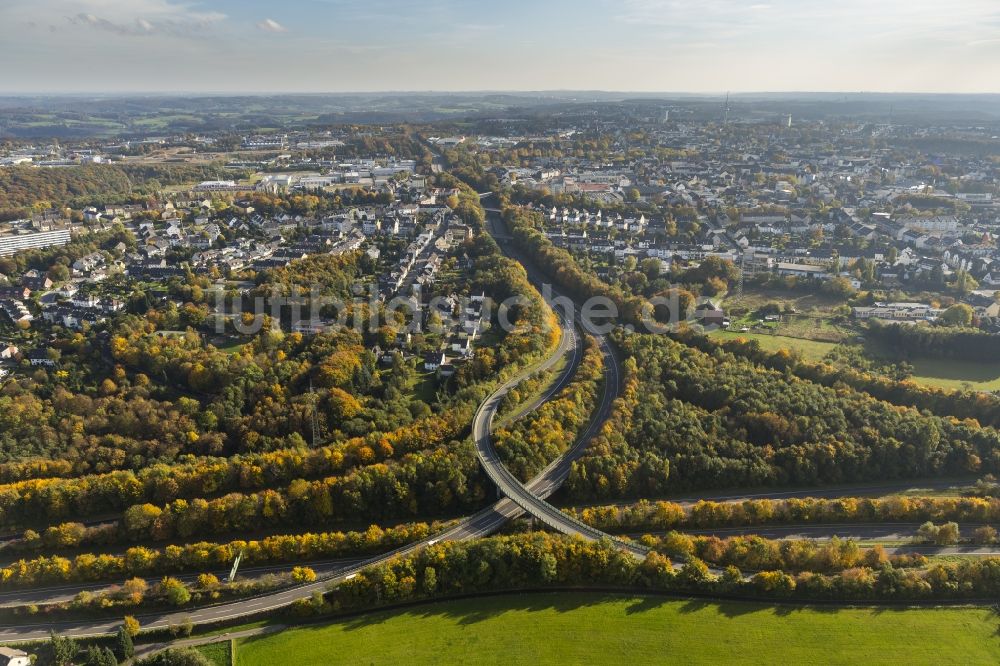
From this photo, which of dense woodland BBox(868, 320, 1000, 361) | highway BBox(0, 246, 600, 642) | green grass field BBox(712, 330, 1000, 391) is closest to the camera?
highway BBox(0, 246, 600, 642)

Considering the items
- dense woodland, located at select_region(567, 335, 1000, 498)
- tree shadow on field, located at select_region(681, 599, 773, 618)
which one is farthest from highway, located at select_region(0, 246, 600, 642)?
tree shadow on field, located at select_region(681, 599, 773, 618)

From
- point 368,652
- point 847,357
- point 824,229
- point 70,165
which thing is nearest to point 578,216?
point 824,229

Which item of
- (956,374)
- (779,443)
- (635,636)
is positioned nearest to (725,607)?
(635,636)

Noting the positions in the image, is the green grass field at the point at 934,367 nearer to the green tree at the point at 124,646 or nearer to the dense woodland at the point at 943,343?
the dense woodland at the point at 943,343

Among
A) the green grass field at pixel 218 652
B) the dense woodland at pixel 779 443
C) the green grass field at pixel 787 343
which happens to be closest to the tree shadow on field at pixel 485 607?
the green grass field at pixel 218 652

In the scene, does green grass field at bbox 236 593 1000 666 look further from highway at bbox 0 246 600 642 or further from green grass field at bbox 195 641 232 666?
highway at bbox 0 246 600 642

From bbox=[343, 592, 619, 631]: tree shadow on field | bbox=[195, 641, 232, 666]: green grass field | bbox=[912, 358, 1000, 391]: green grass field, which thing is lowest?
bbox=[195, 641, 232, 666]: green grass field

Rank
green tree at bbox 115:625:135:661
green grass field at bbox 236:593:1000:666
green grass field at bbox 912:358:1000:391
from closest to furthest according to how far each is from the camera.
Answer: green tree at bbox 115:625:135:661, green grass field at bbox 236:593:1000:666, green grass field at bbox 912:358:1000:391

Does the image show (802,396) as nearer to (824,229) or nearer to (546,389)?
(546,389)
